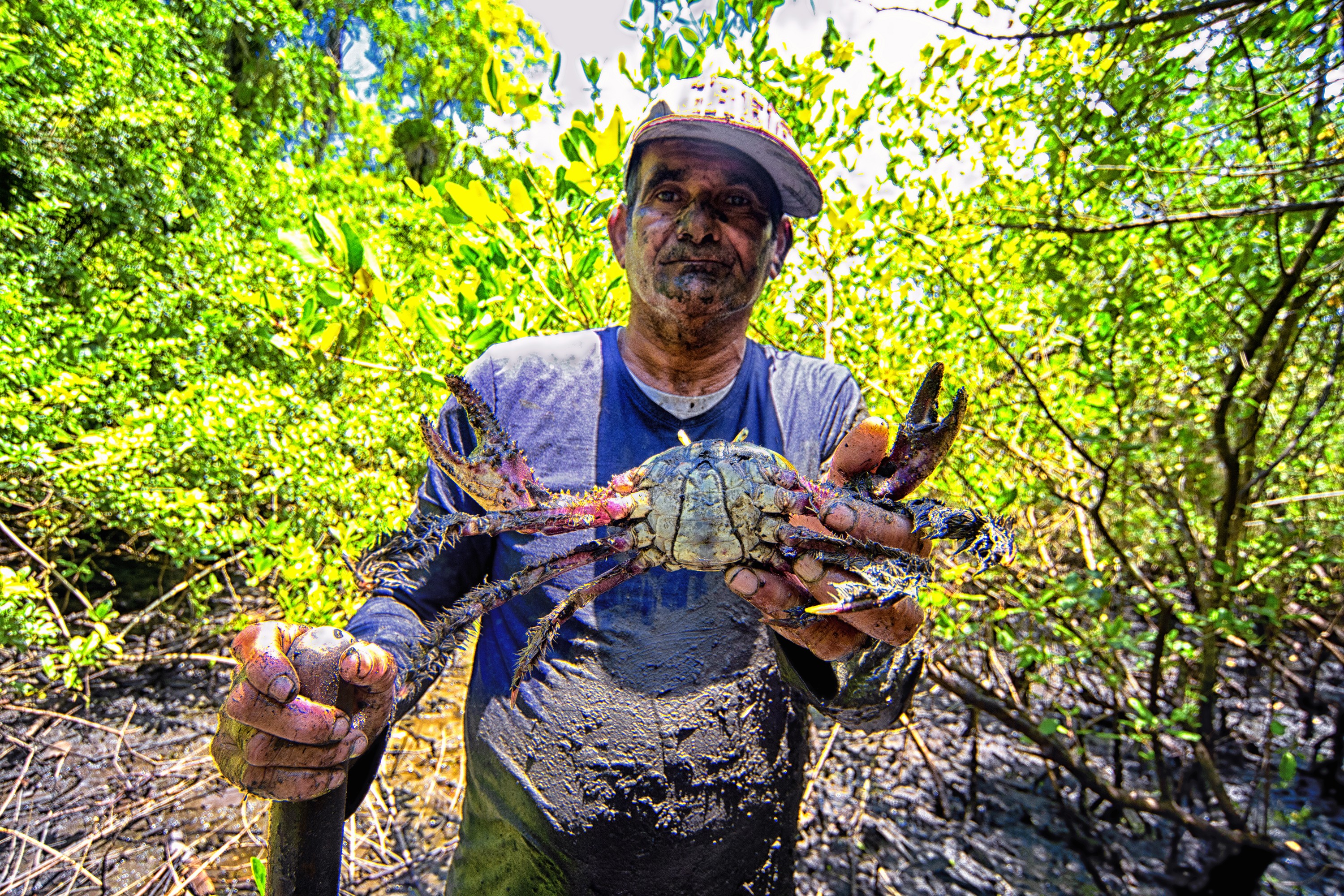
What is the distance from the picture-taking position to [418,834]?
166 inches

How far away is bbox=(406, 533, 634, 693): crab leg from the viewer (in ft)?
5.62

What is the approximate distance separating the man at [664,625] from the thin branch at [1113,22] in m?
0.64

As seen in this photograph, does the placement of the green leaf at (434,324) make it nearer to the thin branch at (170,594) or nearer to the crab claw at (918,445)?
the crab claw at (918,445)

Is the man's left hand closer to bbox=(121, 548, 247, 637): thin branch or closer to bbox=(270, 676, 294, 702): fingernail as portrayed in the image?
bbox=(270, 676, 294, 702): fingernail

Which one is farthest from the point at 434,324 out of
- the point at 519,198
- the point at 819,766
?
the point at 819,766

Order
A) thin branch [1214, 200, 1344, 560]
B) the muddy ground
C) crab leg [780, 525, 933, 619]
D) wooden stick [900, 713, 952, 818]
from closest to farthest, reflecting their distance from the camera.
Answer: crab leg [780, 525, 933, 619] < thin branch [1214, 200, 1344, 560] < the muddy ground < wooden stick [900, 713, 952, 818]

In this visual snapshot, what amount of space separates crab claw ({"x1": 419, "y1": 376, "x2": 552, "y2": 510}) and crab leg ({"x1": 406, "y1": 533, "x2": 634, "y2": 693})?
0.64ft

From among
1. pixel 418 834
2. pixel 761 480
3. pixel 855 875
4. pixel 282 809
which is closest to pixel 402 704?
pixel 282 809

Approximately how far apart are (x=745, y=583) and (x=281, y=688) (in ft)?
3.66

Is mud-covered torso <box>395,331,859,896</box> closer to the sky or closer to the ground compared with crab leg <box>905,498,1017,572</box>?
closer to the ground

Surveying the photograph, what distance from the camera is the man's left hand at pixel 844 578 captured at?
1.57m

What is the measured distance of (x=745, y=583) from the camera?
1671mm

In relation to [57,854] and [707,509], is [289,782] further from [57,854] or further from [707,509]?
Answer: [57,854]

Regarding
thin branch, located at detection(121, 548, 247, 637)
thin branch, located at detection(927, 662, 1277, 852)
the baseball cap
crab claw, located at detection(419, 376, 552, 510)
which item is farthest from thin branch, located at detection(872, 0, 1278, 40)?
thin branch, located at detection(121, 548, 247, 637)
